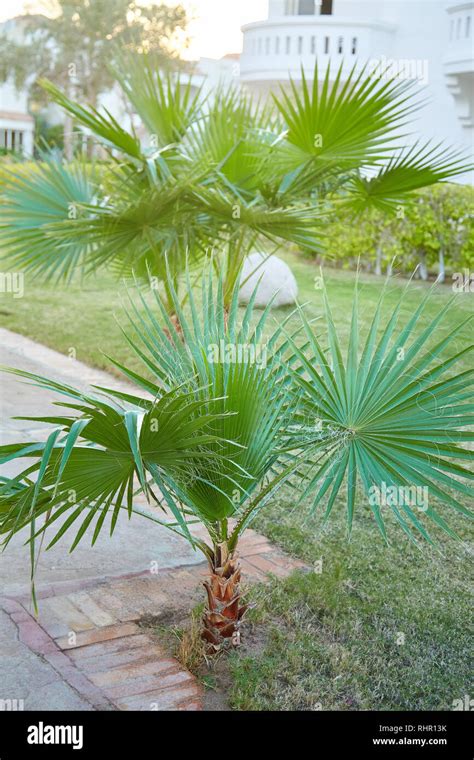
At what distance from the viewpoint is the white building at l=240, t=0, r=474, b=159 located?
14469 mm

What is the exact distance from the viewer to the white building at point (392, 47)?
1447 cm

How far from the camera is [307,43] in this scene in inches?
653

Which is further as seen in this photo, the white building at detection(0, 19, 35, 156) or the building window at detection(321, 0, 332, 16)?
the white building at detection(0, 19, 35, 156)

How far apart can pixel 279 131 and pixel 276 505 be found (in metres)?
2.90

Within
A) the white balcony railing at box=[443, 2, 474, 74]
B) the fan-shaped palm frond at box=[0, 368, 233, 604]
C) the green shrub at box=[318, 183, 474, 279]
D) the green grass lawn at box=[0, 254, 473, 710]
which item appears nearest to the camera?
the fan-shaped palm frond at box=[0, 368, 233, 604]

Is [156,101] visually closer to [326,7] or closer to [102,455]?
[102,455]

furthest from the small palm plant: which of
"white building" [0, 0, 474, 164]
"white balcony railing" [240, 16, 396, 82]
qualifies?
"white balcony railing" [240, 16, 396, 82]

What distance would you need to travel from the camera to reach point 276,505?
16.9 ft

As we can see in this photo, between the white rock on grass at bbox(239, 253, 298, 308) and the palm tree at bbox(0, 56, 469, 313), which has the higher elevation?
the palm tree at bbox(0, 56, 469, 313)

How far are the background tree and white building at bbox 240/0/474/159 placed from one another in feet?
52.5

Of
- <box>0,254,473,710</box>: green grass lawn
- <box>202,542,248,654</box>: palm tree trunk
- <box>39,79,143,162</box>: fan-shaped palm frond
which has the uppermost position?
<box>39,79,143,162</box>: fan-shaped palm frond

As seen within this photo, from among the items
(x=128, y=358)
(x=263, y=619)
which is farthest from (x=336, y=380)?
(x=128, y=358)

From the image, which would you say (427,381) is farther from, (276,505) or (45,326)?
(45,326)

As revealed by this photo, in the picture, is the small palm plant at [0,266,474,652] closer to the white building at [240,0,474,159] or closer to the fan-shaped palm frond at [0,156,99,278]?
the fan-shaped palm frond at [0,156,99,278]
